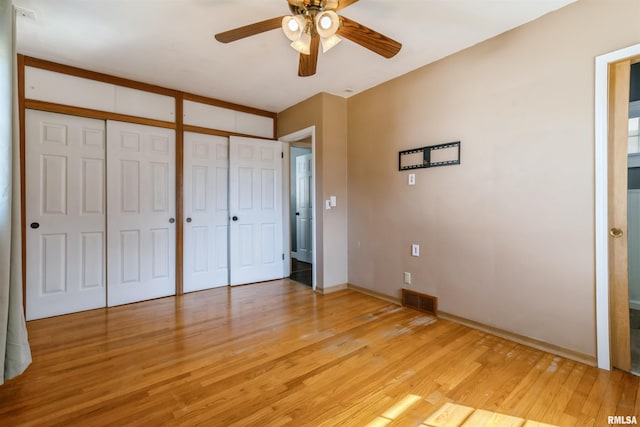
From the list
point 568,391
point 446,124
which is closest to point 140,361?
point 568,391

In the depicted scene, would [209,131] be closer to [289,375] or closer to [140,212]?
[140,212]

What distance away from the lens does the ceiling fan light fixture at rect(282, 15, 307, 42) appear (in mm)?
1709

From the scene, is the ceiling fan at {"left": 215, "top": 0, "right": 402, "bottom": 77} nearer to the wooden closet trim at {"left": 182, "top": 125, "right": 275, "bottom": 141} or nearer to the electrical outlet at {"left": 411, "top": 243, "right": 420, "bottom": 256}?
the electrical outlet at {"left": 411, "top": 243, "right": 420, "bottom": 256}

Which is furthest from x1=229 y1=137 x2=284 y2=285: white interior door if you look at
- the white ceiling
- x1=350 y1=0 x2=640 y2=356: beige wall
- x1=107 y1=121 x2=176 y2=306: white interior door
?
x1=350 y1=0 x2=640 y2=356: beige wall

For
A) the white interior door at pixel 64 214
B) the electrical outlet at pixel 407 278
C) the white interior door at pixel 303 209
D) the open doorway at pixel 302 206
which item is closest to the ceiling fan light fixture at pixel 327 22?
the electrical outlet at pixel 407 278

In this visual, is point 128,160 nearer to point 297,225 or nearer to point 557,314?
point 297,225

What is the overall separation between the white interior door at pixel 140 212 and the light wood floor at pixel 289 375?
544 mm

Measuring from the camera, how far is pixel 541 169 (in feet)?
7.25

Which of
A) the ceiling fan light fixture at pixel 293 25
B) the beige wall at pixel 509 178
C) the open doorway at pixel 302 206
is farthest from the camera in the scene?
the open doorway at pixel 302 206

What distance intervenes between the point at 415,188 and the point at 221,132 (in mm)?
2580

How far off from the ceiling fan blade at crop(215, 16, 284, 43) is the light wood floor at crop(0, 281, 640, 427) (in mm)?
2149

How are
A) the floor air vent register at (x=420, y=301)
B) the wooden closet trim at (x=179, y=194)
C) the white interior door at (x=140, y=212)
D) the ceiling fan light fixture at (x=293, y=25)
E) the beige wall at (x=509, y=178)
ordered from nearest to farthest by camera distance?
the ceiling fan light fixture at (x=293, y=25), the beige wall at (x=509, y=178), the floor air vent register at (x=420, y=301), the white interior door at (x=140, y=212), the wooden closet trim at (x=179, y=194)

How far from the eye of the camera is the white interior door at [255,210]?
3.99 meters

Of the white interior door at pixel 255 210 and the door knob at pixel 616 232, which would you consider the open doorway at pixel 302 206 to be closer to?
the white interior door at pixel 255 210
